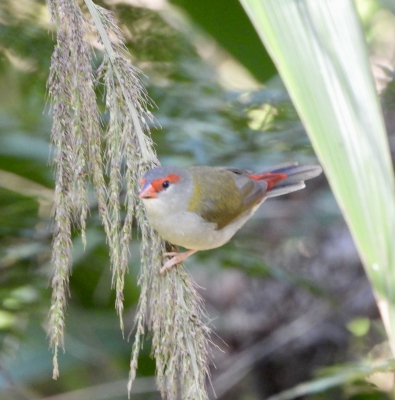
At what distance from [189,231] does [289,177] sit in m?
0.91

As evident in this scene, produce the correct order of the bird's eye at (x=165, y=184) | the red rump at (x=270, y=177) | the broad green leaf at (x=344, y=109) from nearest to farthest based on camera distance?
the broad green leaf at (x=344, y=109) < the bird's eye at (x=165, y=184) < the red rump at (x=270, y=177)

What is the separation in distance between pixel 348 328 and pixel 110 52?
134 inches

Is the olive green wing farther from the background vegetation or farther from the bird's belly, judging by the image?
the background vegetation

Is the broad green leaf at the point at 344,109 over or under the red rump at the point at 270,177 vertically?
over

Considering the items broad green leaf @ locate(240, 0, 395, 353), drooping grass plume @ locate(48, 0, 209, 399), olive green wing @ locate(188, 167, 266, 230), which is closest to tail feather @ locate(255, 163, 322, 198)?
olive green wing @ locate(188, 167, 266, 230)

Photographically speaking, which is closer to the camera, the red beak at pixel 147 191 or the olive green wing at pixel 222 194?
the red beak at pixel 147 191

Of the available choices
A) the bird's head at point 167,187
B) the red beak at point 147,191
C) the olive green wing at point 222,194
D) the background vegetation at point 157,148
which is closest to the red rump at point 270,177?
the olive green wing at point 222,194

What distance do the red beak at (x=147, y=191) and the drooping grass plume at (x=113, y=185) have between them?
365 millimetres

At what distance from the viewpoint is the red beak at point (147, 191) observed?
7.29ft

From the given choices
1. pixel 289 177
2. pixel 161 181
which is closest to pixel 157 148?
pixel 289 177

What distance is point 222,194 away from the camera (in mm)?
2939

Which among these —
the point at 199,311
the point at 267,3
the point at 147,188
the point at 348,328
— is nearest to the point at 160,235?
the point at 147,188

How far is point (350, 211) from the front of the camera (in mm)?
955

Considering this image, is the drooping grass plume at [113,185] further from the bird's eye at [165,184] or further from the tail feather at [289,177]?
the tail feather at [289,177]
